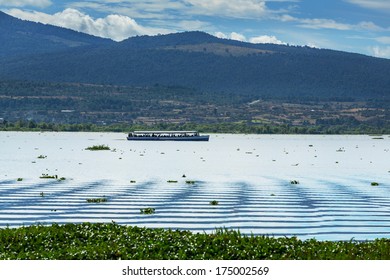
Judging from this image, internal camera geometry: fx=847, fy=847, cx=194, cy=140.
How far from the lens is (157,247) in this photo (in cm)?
1734

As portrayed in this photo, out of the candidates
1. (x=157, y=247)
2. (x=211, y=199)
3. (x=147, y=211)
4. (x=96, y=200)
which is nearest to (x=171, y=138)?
(x=211, y=199)

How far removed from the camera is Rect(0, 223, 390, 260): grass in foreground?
16.7 metres

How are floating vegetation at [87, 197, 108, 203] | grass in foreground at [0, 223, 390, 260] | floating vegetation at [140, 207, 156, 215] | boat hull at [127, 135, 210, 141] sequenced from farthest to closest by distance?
boat hull at [127, 135, 210, 141], floating vegetation at [87, 197, 108, 203], floating vegetation at [140, 207, 156, 215], grass in foreground at [0, 223, 390, 260]

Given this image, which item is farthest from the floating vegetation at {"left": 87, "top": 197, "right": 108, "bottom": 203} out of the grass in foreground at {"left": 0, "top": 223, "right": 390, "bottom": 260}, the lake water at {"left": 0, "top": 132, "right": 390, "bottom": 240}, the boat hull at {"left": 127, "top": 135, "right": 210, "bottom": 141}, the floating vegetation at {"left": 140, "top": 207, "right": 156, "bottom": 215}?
the boat hull at {"left": 127, "top": 135, "right": 210, "bottom": 141}

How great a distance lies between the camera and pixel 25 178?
46.8 meters

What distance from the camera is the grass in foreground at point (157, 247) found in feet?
54.9

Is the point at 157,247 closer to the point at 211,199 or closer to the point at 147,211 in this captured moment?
the point at 147,211

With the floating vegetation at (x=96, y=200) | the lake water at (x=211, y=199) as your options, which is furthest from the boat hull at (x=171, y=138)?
the floating vegetation at (x=96, y=200)

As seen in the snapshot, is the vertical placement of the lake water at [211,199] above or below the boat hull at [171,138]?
above

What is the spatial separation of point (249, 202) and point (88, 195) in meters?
7.31

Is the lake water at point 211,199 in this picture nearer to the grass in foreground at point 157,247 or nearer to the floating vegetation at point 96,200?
the floating vegetation at point 96,200

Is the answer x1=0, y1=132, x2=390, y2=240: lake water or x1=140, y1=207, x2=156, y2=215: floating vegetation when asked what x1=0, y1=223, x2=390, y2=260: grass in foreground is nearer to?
x1=0, y1=132, x2=390, y2=240: lake water
